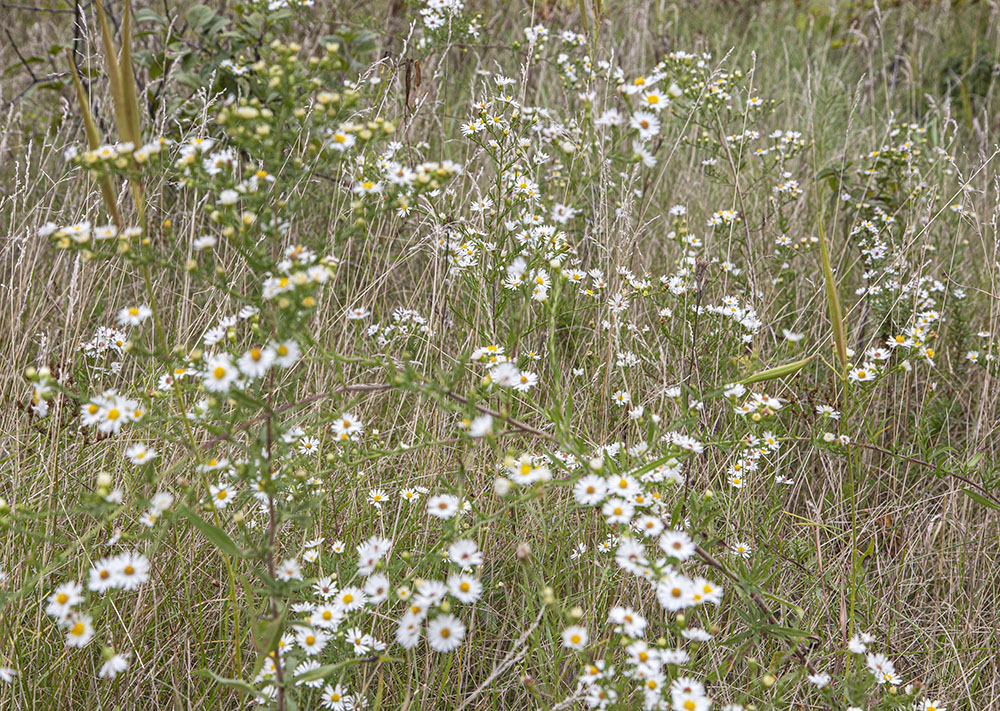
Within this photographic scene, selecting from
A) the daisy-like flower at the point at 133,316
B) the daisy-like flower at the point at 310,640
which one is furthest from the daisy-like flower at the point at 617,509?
the daisy-like flower at the point at 133,316

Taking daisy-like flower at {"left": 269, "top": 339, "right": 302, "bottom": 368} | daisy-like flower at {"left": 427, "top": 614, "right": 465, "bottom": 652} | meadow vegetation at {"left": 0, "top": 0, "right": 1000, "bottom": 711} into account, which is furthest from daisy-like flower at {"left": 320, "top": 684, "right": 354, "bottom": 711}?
daisy-like flower at {"left": 269, "top": 339, "right": 302, "bottom": 368}

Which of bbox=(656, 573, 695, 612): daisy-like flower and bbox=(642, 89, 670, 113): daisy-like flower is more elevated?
bbox=(642, 89, 670, 113): daisy-like flower

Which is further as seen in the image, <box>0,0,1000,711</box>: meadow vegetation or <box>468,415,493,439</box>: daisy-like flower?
<box>0,0,1000,711</box>: meadow vegetation

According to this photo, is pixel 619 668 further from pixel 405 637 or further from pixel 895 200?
pixel 895 200

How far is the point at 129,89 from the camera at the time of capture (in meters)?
1.47

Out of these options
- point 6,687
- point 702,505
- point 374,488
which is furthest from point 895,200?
point 6,687

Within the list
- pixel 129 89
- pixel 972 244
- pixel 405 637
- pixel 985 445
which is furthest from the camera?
pixel 972 244

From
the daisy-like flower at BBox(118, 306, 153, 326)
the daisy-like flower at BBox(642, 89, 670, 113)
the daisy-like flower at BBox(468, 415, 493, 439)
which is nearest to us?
the daisy-like flower at BBox(468, 415, 493, 439)

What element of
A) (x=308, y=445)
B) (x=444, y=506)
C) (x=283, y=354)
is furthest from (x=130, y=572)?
(x=308, y=445)

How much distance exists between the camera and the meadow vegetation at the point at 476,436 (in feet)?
4.45

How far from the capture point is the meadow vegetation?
1355 mm

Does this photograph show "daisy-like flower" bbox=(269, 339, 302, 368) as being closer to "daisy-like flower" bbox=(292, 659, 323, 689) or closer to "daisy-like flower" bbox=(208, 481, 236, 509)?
"daisy-like flower" bbox=(208, 481, 236, 509)

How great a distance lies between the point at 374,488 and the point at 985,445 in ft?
5.79

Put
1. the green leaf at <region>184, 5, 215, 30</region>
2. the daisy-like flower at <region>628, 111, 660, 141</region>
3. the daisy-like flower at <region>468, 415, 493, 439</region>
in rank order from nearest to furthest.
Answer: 1. the daisy-like flower at <region>468, 415, 493, 439</region>
2. the daisy-like flower at <region>628, 111, 660, 141</region>
3. the green leaf at <region>184, 5, 215, 30</region>
